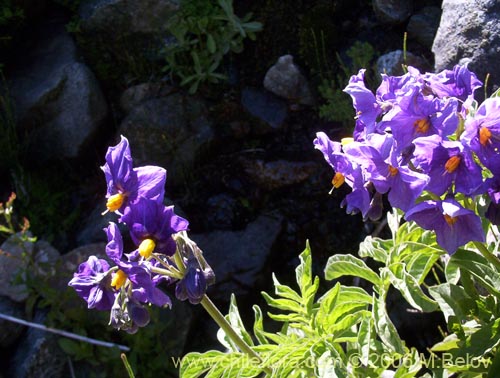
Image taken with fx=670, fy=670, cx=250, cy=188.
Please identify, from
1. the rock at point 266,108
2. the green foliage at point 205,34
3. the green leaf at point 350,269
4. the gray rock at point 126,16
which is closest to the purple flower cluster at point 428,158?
the green leaf at point 350,269

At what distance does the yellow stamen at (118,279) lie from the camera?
1478 mm

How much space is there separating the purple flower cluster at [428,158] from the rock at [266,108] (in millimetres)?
2477

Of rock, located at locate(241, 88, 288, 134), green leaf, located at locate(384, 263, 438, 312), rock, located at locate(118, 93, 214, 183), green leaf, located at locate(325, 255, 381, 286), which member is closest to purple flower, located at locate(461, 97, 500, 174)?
green leaf, located at locate(384, 263, 438, 312)

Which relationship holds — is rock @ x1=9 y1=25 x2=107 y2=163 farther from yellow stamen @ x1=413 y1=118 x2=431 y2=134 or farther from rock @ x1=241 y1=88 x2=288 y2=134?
yellow stamen @ x1=413 y1=118 x2=431 y2=134

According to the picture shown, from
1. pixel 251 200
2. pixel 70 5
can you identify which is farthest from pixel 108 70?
pixel 251 200

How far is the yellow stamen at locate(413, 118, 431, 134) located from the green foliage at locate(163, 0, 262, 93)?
110 inches

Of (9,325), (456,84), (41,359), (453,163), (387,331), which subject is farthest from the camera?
(9,325)

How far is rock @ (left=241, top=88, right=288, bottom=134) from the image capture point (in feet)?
13.2

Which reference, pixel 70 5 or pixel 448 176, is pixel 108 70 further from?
pixel 448 176

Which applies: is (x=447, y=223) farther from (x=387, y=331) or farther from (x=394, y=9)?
(x=394, y=9)

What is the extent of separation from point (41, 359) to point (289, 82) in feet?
6.83

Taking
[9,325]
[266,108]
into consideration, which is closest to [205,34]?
[266,108]

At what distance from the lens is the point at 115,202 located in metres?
1.45

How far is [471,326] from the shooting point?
1840 mm
